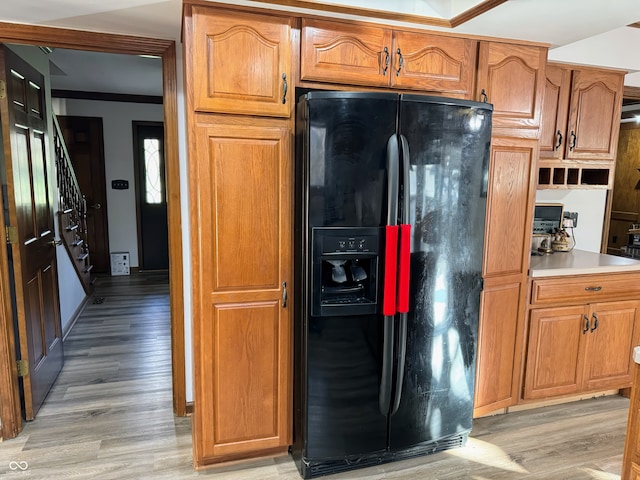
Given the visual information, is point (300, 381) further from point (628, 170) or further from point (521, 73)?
point (628, 170)

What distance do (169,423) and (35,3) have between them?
7.41 ft

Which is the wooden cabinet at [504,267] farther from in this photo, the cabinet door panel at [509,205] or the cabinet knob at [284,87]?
the cabinet knob at [284,87]

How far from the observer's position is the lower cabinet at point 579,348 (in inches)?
106

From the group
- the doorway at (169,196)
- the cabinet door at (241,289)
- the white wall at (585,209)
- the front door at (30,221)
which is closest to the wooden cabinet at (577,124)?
the white wall at (585,209)

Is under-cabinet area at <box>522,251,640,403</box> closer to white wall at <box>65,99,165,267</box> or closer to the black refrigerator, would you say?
the black refrigerator

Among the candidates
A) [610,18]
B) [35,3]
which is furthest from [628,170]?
[35,3]

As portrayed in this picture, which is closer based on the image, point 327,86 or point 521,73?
point 327,86

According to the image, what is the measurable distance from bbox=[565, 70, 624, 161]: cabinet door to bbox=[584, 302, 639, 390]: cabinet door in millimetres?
1017

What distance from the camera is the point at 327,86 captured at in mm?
2094

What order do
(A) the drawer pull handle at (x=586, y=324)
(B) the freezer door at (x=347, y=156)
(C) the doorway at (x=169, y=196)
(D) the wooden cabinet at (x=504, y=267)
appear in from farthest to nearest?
(A) the drawer pull handle at (x=586, y=324)
(D) the wooden cabinet at (x=504, y=267)
(C) the doorway at (x=169, y=196)
(B) the freezer door at (x=347, y=156)

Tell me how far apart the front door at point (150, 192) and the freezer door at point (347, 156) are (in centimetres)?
470

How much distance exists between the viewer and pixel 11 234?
7.95 ft

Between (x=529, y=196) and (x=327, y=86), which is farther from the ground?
(x=327, y=86)

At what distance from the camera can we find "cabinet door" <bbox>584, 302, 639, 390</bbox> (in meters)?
2.80
